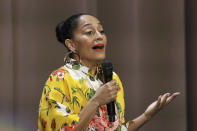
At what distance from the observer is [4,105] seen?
1.51 meters

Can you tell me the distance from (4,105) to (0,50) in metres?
0.25

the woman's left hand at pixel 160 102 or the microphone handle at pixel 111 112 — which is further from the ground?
the microphone handle at pixel 111 112

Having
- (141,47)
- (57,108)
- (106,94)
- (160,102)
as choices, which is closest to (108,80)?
(106,94)

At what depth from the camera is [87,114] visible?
0.94 meters

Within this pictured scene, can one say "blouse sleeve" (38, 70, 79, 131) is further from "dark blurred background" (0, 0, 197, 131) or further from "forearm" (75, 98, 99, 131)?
"dark blurred background" (0, 0, 197, 131)

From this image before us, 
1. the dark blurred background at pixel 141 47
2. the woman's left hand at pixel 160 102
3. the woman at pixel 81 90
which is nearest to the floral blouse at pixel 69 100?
the woman at pixel 81 90

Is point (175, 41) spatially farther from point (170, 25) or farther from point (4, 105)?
point (4, 105)

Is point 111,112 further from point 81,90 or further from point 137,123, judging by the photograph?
point 137,123

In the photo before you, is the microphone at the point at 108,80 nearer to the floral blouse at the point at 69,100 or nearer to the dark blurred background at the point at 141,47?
the floral blouse at the point at 69,100

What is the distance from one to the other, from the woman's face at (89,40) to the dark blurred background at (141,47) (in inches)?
20.6

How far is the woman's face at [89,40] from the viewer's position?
106 centimetres

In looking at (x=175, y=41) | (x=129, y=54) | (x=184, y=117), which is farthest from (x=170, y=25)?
(x=184, y=117)

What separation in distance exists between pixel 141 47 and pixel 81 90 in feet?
2.35

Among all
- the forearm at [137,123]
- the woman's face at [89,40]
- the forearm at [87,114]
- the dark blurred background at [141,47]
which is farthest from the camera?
the dark blurred background at [141,47]
